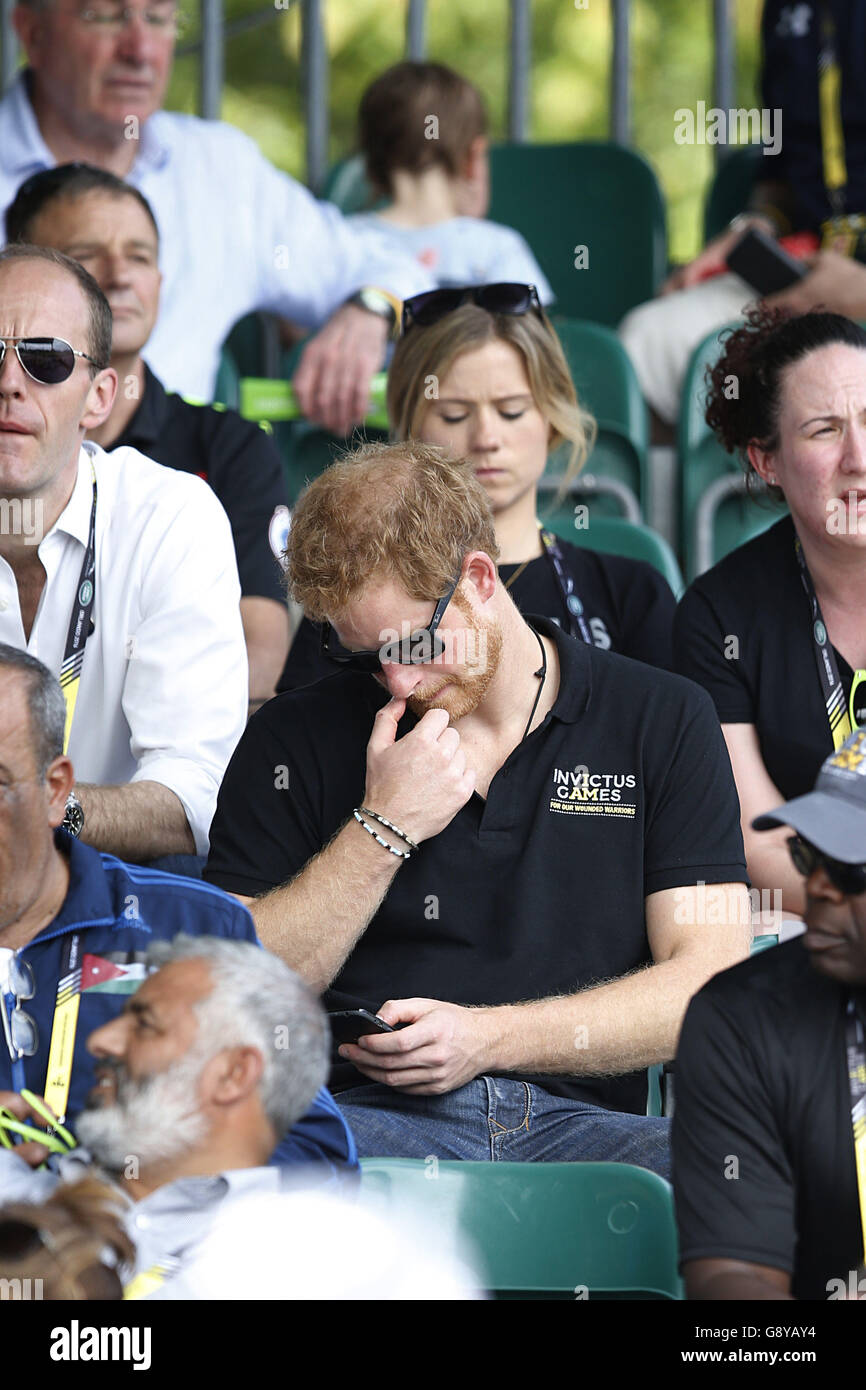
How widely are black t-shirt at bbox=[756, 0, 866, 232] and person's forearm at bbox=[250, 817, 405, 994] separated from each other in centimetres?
299

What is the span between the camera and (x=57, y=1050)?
6.36 ft

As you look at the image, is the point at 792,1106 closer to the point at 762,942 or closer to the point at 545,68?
the point at 762,942

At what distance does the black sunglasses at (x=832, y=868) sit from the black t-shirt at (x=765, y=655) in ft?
3.48

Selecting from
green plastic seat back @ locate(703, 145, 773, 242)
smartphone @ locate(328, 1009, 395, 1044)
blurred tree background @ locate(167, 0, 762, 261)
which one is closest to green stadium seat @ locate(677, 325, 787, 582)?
green plastic seat back @ locate(703, 145, 773, 242)

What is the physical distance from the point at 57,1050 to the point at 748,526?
257 centimetres

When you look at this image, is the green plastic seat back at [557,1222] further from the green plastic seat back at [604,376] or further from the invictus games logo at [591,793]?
the green plastic seat back at [604,376]

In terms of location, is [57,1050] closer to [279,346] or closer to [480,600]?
[480,600]

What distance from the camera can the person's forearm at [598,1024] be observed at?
227 centimetres

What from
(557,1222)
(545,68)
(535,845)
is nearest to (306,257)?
(535,845)

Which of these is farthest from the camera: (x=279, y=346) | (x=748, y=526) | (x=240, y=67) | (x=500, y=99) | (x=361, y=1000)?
(x=500, y=99)

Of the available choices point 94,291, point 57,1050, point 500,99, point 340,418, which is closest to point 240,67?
point 500,99

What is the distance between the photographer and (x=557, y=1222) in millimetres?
1942

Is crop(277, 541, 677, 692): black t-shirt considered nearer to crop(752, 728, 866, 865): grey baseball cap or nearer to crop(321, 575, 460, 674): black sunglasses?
crop(321, 575, 460, 674): black sunglasses

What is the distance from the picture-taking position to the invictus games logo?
2387 millimetres
